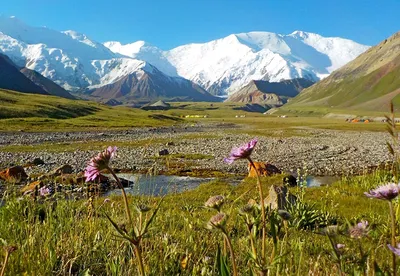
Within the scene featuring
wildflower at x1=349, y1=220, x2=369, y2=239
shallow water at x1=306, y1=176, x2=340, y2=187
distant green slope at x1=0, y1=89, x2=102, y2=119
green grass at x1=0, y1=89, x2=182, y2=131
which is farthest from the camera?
distant green slope at x1=0, y1=89, x2=102, y2=119

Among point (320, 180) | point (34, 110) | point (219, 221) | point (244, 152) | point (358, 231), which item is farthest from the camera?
point (34, 110)

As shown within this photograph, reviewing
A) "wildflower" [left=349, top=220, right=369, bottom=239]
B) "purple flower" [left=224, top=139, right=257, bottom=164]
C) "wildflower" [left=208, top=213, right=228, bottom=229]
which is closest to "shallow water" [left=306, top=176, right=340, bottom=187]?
"wildflower" [left=349, top=220, right=369, bottom=239]

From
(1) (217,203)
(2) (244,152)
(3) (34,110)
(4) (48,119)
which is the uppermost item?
(3) (34,110)

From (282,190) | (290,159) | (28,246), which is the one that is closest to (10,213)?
(28,246)

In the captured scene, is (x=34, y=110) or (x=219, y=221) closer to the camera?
(x=219, y=221)

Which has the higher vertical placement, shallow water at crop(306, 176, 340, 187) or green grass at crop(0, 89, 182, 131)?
green grass at crop(0, 89, 182, 131)

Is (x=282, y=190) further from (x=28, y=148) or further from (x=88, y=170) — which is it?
(x=28, y=148)

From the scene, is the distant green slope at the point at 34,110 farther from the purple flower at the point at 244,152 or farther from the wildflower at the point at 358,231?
the wildflower at the point at 358,231

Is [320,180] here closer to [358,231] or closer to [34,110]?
[358,231]

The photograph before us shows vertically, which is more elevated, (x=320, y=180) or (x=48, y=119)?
(x=48, y=119)

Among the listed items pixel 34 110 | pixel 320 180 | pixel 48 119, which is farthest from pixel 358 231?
pixel 34 110

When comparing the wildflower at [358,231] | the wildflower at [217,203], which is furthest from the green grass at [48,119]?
the wildflower at [358,231]

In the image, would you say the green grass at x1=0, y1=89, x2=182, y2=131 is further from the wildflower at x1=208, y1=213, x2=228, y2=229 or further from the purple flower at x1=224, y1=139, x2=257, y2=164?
the wildflower at x1=208, y1=213, x2=228, y2=229

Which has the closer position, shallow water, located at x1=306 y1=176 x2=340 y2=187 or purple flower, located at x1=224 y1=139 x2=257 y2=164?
purple flower, located at x1=224 y1=139 x2=257 y2=164
